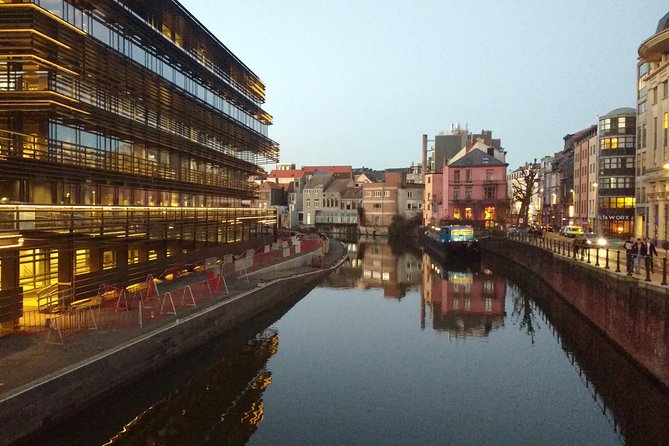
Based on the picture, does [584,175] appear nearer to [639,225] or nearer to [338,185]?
→ [639,225]

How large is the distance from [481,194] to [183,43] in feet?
215

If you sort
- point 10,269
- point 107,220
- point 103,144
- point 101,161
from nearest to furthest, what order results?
1. point 10,269
2. point 107,220
3. point 101,161
4. point 103,144

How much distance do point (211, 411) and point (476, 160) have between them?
8253cm

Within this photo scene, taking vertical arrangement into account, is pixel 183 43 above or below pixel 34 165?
above

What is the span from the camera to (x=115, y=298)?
72.7 feet

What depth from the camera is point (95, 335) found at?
16.5 metres

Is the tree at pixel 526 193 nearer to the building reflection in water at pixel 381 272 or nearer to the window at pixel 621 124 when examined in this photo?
the window at pixel 621 124

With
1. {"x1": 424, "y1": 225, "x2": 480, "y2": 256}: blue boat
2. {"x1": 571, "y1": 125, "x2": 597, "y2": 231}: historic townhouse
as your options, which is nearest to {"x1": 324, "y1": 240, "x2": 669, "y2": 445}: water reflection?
{"x1": 424, "y1": 225, "x2": 480, "y2": 256}: blue boat

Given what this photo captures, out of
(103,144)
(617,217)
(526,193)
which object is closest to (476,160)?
(526,193)

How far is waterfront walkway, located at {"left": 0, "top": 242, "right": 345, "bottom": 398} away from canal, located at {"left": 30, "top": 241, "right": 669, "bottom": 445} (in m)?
1.47

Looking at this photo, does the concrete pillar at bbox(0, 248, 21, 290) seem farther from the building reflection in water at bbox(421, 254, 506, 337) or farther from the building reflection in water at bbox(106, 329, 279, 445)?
the building reflection in water at bbox(421, 254, 506, 337)

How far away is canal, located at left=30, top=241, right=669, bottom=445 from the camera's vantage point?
14242 millimetres

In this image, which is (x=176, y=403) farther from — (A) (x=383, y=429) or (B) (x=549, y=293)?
(B) (x=549, y=293)

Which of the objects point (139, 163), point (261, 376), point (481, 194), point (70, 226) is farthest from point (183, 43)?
point (481, 194)
